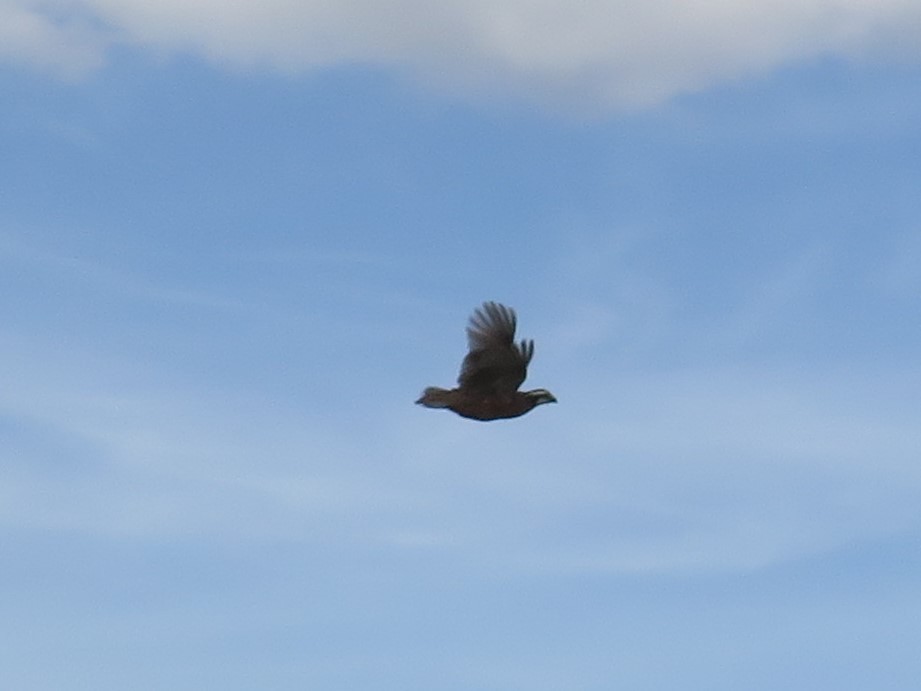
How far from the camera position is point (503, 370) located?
176 feet

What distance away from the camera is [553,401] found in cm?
5475

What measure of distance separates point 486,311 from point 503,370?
3.72 feet

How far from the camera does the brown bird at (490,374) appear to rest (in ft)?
175

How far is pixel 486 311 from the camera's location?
5334cm

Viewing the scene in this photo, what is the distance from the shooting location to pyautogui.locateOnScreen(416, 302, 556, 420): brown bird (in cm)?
5338

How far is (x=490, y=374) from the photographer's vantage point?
176 feet

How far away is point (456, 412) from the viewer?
53.8m

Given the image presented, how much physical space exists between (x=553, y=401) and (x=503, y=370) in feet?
5.25

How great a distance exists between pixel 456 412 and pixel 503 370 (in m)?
1.16

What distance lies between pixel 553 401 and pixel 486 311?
250cm
